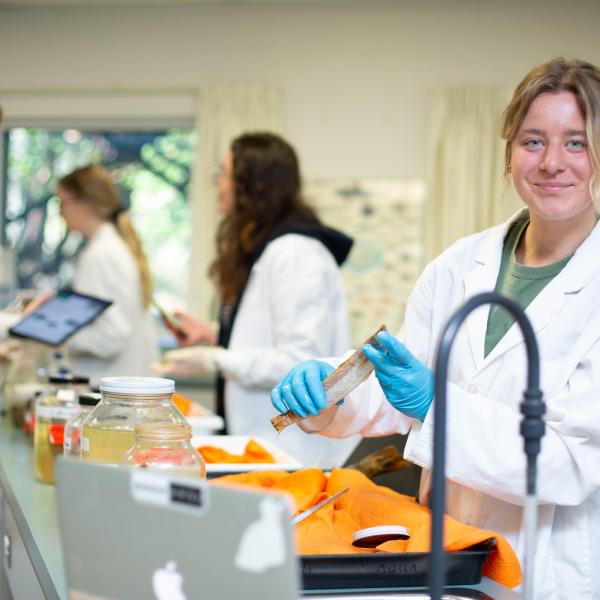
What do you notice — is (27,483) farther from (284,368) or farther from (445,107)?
(445,107)

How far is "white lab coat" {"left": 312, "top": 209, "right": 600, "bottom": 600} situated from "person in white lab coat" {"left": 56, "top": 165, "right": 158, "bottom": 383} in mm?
1907

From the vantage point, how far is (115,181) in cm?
521

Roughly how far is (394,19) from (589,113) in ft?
12.6

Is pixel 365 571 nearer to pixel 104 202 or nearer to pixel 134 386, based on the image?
pixel 134 386

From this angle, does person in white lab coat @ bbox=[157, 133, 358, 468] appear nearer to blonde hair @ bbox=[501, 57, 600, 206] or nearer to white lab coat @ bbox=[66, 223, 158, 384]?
white lab coat @ bbox=[66, 223, 158, 384]

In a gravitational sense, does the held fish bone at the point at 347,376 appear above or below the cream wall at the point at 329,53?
below

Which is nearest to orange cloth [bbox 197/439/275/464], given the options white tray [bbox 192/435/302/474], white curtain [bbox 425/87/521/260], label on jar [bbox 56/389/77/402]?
white tray [bbox 192/435/302/474]

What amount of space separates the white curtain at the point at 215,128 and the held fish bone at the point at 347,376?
374 centimetres

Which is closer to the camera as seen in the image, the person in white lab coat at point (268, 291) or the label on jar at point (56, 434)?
the label on jar at point (56, 434)

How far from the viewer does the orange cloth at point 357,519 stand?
1114 millimetres

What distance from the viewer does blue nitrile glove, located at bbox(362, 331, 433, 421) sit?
46.5 inches

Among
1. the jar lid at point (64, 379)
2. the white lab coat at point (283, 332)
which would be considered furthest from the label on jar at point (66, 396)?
the white lab coat at point (283, 332)

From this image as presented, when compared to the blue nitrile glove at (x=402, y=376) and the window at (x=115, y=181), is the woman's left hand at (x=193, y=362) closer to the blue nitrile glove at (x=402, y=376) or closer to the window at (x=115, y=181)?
the blue nitrile glove at (x=402, y=376)

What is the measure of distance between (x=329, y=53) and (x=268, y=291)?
2.76 meters
